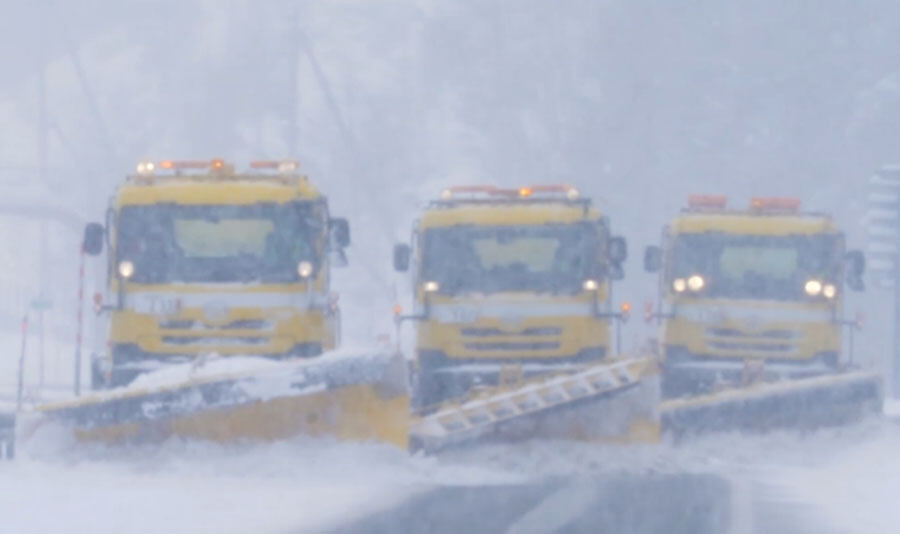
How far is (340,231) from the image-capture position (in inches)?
711

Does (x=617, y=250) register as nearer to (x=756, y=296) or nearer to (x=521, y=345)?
(x=521, y=345)

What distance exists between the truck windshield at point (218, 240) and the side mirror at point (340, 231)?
0.20 meters

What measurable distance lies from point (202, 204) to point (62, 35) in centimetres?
6443

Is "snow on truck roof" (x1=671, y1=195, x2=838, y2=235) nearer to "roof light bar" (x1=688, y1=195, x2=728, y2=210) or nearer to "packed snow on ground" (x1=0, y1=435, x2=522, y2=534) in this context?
"roof light bar" (x1=688, y1=195, x2=728, y2=210)

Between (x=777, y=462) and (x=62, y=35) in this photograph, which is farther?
(x=62, y=35)

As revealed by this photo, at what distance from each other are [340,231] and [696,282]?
500 cm

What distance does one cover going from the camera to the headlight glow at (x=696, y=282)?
835 inches

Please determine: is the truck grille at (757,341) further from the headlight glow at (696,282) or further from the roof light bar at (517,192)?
the roof light bar at (517,192)

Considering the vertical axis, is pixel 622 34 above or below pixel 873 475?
above

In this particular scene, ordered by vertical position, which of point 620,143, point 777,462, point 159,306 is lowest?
point 777,462

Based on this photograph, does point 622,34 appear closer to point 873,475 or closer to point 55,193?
point 55,193

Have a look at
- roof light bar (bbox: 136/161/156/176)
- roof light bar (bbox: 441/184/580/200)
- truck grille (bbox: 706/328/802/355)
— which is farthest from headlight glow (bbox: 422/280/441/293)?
truck grille (bbox: 706/328/802/355)

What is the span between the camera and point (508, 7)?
78.0 meters

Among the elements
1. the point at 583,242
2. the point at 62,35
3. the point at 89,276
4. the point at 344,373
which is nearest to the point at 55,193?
the point at 89,276
